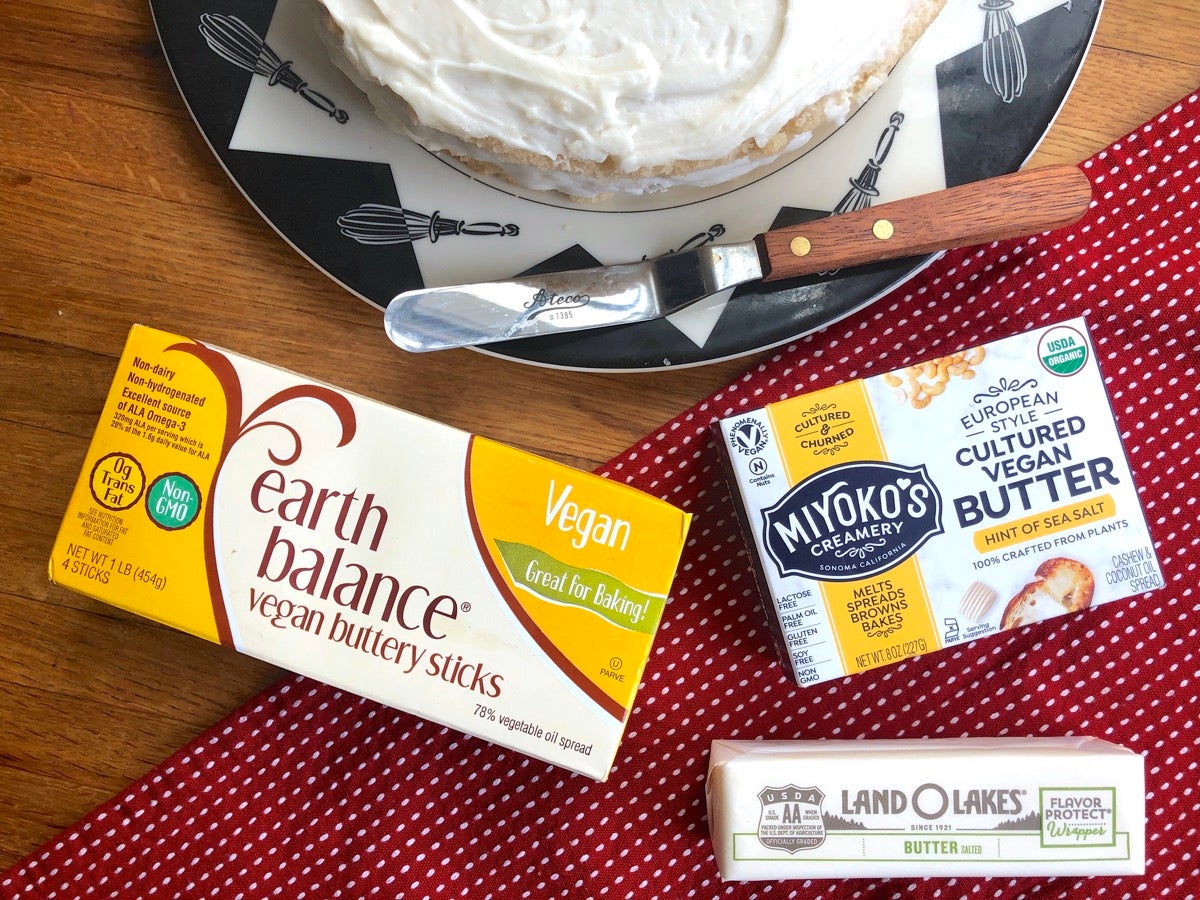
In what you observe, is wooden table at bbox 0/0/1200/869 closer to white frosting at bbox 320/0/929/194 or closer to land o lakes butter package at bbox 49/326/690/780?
land o lakes butter package at bbox 49/326/690/780

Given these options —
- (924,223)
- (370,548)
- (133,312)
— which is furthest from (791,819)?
(133,312)

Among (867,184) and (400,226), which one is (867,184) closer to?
(867,184)

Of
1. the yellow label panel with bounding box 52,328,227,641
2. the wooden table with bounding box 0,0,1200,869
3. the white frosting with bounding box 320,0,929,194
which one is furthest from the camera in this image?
the wooden table with bounding box 0,0,1200,869

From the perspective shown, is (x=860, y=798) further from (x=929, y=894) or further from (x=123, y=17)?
(x=123, y=17)

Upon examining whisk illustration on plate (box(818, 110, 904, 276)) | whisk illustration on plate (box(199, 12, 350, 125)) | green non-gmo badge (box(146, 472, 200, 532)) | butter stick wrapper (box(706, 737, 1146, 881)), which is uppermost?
whisk illustration on plate (box(199, 12, 350, 125))

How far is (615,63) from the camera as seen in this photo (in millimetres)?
798

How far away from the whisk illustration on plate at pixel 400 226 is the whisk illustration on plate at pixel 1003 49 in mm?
545

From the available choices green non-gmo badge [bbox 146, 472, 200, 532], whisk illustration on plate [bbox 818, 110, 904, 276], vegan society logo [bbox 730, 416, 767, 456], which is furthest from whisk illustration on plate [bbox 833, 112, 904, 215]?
green non-gmo badge [bbox 146, 472, 200, 532]

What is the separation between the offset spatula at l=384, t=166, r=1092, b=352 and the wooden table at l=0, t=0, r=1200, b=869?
11 cm

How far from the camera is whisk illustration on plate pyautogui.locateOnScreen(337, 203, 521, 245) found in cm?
99

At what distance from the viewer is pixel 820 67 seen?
81 centimetres

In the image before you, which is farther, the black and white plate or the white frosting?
the black and white plate

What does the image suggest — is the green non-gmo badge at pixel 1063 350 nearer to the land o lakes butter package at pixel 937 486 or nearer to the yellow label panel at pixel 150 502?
the land o lakes butter package at pixel 937 486

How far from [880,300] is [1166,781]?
69 centimetres
